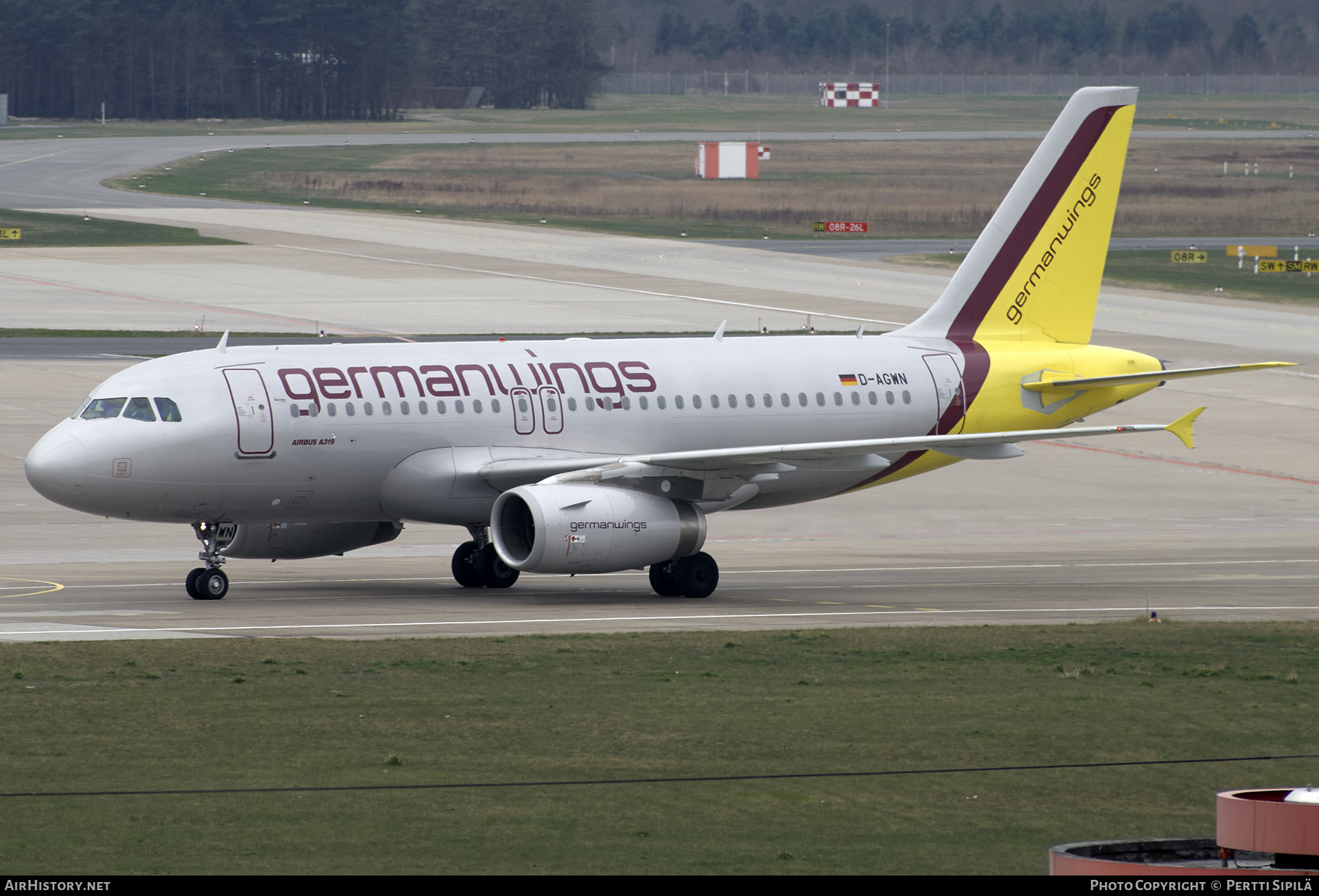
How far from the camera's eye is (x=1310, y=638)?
29281mm

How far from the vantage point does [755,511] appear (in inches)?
1928

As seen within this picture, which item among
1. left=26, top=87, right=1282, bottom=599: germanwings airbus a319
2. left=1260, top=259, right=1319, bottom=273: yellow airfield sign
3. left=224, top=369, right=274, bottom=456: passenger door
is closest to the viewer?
left=26, top=87, right=1282, bottom=599: germanwings airbus a319

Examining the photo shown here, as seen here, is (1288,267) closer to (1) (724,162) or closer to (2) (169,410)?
(1) (724,162)

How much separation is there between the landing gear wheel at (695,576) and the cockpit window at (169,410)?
29.7ft

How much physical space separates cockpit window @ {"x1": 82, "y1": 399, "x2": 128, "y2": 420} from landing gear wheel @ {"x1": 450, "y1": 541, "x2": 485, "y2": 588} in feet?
22.6

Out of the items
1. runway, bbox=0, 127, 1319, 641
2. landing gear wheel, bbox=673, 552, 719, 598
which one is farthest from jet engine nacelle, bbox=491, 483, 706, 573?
runway, bbox=0, 127, 1319, 641

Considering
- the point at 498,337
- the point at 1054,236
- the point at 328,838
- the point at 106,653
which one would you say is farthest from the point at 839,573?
the point at 498,337

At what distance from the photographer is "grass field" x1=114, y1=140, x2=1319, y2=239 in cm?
12838

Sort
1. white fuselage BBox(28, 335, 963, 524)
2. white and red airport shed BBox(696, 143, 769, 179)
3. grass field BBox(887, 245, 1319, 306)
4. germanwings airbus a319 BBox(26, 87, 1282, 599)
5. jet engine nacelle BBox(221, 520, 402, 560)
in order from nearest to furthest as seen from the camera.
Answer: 1. white fuselage BBox(28, 335, 963, 524)
2. germanwings airbus a319 BBox(26, 87, 1282, 599)
3. jet engine nacelle BBox(221, 520, 402, 560)
4. grass field BBox(887, 245, 1319, 306)
5. white and red airport shed BBox(696, 143, 769, 179)

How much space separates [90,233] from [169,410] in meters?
79.0

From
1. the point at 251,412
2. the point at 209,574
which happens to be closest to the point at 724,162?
the point at 251,412

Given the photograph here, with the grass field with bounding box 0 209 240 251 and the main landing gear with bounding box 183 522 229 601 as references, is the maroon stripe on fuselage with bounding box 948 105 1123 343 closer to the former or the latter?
the main landing gear with bounding box 183 522 229 601

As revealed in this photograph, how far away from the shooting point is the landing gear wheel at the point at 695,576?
35125 mm

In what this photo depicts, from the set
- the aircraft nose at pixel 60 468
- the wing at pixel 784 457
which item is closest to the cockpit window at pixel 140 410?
the aircraft nose at pixel 60 468
